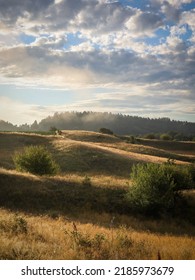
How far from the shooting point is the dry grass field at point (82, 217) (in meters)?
10.9

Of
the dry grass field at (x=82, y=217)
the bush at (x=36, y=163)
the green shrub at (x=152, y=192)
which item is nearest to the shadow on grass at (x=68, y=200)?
the dry grass field at (x=82, y=217)

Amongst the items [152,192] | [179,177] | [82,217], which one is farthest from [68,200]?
[179,177]

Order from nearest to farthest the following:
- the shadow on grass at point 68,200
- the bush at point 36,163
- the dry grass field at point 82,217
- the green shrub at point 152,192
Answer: the dry grass field at point 82,217 → the shadow on grass at point 68,200 → the green shrub at point 152,192 → the bush at point 36,163

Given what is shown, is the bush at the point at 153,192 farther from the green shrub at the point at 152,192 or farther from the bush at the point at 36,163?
the bush at the point at 36,163

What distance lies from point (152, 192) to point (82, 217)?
6101 mm

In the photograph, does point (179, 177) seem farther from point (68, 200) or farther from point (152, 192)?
point (68, 200)

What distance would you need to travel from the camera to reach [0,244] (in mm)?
9797

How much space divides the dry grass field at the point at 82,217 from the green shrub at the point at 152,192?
35.2 inches

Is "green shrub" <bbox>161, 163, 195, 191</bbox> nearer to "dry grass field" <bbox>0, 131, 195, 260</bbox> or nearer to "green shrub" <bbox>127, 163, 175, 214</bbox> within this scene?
"dry grass field" <bbox>0, 131, 195, 260</bbox>

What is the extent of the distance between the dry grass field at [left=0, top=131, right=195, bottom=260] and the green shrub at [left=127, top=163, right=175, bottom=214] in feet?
2.93

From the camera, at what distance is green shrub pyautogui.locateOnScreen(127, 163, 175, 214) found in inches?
986

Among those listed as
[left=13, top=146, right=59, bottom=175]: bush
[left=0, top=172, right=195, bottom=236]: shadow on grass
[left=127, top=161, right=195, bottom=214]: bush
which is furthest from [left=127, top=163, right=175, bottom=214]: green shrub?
[left=13, top=146, right=59, bottom=175]: bush
